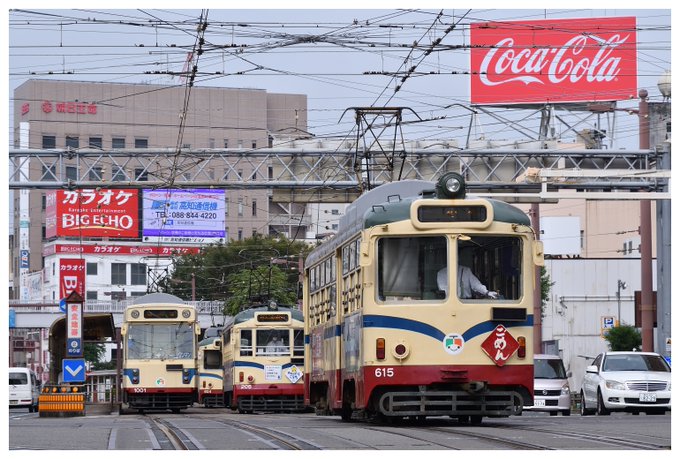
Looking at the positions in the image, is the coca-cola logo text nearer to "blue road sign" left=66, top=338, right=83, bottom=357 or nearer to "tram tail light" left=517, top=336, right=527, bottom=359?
"blue road sign" left=66, top=338, right=83, bottom=357

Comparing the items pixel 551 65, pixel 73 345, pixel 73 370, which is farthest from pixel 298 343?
pixel 551 65

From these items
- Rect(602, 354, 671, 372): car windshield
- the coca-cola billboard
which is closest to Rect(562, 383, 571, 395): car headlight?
Rect(602, 354, 671, 372): car windshield

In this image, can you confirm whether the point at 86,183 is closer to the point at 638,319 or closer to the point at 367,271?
the point at 638,319

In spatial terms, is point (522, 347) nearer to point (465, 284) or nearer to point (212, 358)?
point (465, 284)

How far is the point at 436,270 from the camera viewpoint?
17906 mm

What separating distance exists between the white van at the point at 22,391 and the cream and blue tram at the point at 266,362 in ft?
45.9

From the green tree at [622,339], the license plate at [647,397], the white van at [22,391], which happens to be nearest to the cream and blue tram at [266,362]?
the license plate at [647,397]

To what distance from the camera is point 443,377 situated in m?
17.7

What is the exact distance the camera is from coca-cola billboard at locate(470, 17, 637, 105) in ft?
181

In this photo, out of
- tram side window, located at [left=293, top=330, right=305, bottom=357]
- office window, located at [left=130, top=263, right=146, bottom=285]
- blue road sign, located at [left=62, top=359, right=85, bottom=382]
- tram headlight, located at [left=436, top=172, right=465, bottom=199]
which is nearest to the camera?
tram headlight, located at [left=436, top=172, right=465, bottom=199]

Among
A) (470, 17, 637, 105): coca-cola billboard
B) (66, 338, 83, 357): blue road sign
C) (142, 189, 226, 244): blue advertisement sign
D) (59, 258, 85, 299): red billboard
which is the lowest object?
(66, 338, 83, 357): blue road sign

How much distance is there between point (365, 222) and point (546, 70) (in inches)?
1558

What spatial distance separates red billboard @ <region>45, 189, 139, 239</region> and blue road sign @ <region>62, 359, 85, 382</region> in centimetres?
5785

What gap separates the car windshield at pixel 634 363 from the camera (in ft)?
89.8
